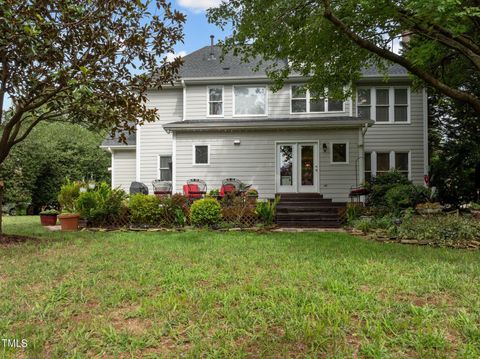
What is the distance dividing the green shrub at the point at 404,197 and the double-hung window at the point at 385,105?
17.1 feet

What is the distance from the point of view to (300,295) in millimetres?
3307

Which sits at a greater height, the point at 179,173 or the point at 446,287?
the point at 179,173

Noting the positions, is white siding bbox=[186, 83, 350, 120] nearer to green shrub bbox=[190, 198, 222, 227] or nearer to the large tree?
the large tree

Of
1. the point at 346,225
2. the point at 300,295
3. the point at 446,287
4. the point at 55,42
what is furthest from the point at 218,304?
the point at 346,225

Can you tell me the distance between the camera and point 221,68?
50.0ft

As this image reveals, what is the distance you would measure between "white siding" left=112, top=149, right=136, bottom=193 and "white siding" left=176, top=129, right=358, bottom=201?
415 cm

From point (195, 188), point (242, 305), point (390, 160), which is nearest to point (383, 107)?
point (390, 160)

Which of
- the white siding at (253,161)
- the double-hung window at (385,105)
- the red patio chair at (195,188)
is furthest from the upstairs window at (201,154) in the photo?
the double-hung window at (385,105)

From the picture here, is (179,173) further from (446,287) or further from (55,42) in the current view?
(446,287)

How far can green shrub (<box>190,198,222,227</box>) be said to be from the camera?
9242 millimetres

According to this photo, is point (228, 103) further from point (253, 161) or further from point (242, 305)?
point (242, 305)

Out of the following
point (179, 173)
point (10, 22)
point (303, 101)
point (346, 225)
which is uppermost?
point (303, 101)

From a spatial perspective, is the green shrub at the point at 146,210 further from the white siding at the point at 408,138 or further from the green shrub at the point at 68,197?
the white siding at the point at 408,138

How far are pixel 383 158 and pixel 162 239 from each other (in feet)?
36.3
